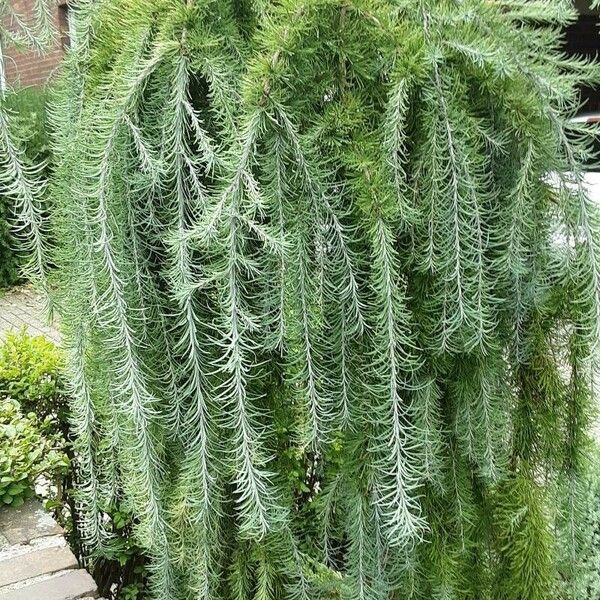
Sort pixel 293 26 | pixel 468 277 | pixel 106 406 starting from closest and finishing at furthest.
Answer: pixel 293 26
pixel 468 277
pixel 106 406

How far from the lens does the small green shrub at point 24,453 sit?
1865 mm

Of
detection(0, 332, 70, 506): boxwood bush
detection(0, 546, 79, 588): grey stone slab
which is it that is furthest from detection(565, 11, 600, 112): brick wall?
detection(0, 546, 79, 588): grey stone slab

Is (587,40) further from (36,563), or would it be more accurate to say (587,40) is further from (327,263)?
(36,563)

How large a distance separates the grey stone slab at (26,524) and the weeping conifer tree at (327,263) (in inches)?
17.1

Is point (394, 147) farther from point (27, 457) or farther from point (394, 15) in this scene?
point (27, 457)

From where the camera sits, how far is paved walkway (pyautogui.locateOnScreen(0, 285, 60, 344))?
584 centimetres

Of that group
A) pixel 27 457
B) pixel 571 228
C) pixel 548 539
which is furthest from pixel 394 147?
pixel 27 457

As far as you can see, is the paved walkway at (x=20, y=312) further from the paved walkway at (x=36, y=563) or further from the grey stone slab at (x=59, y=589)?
the grey stone slab at (x=59, y=589)

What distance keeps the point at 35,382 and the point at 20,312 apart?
4.66m

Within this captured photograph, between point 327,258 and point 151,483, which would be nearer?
point 327,258

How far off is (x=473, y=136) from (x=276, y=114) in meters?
0.36

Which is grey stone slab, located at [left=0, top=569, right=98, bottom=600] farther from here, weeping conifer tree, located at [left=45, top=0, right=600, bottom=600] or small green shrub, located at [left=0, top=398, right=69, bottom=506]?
small green shrub, located at [left=0, top=398, right=69, bottom=506]

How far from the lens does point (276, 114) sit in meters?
1.17

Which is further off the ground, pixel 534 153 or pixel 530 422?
pixel 534 153
